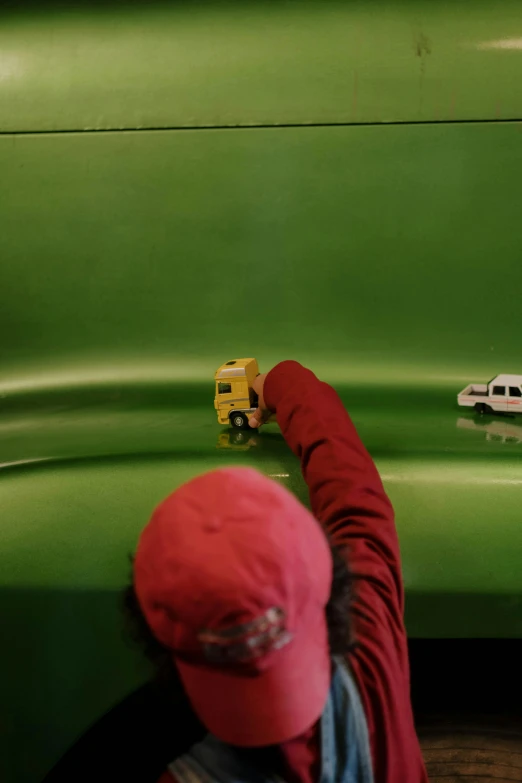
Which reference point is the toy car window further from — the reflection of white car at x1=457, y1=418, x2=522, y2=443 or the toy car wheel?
the reflection of white car at x1=457, y1=418, x2=522, y2=443

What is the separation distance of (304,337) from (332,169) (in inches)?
11.2

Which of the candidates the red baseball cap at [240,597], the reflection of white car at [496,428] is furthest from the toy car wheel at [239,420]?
the red baseball cap at [240,597]

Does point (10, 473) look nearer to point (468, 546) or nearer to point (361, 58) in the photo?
point (468, 546)

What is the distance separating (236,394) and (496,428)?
38cm

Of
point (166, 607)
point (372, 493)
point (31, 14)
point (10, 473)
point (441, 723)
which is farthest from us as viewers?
point (31, 14)

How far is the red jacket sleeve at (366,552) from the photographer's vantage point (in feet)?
1.73

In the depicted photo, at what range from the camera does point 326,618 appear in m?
0.47

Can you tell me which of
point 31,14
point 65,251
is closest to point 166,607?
point 65,251

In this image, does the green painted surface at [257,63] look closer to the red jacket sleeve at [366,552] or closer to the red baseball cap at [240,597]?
the red jacket sleeve at [366,552]

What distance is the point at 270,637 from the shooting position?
1.24 feet

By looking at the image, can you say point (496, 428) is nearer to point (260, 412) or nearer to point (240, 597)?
point (260, 412)

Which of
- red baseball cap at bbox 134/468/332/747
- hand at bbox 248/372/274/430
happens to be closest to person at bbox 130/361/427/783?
red baseball cap at bbox 134/468/332/747

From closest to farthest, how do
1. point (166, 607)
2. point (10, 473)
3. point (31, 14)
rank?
point (166, 607) → point (10, 473) → point (31, 14)

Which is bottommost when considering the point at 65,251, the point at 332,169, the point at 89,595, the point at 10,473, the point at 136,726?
the point at 136,726
